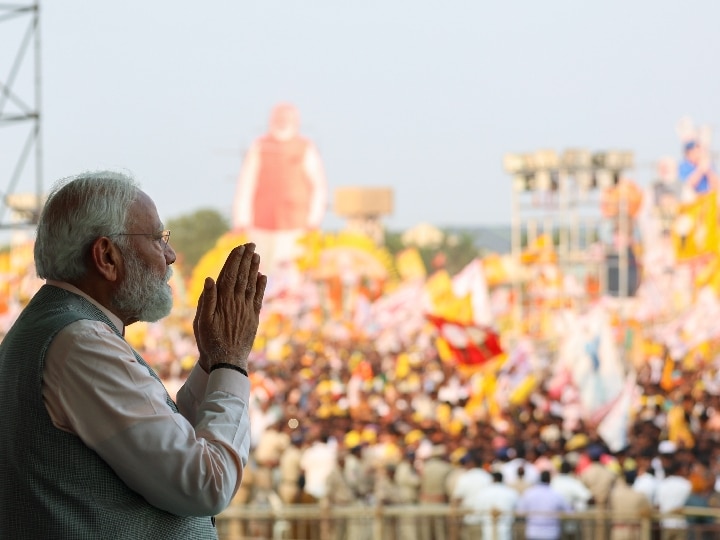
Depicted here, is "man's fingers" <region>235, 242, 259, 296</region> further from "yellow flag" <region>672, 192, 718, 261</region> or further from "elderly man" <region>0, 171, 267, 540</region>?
"yellow flag" <region>672, 192, 718, 261</region>

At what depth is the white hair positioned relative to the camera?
1414 millimetres

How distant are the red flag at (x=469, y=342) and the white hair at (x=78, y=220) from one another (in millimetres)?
10696

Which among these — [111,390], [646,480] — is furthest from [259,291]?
[646,480]

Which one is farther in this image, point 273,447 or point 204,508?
point 273,447

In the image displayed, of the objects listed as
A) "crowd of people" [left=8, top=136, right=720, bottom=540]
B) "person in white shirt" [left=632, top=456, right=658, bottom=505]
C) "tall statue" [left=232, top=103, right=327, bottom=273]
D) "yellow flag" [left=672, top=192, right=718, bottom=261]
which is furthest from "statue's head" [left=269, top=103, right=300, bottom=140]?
"person in white shirt" [left=632, top=456, right=658, bottom=505]

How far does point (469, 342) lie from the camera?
40.0 ft

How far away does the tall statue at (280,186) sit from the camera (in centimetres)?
1888

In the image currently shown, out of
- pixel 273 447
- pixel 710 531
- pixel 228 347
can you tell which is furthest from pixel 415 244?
pixel 228 347

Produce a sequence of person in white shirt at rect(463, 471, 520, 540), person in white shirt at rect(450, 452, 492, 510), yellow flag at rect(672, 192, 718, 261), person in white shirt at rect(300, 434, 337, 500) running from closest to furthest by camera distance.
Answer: person in white shirt at rect(463, 471, 520, 540) < person in white shirt at rect(450, 452, 492, 510) < person in white shirt at rect(300, 434, 337, 500) < yellow flag at rect(672, 192, 718, 261)

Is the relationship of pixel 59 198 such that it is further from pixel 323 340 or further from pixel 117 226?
pixel 323 340

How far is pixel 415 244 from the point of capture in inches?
838

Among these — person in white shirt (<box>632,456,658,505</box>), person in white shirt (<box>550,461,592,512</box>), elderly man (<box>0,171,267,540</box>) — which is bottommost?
person in white shirt (<box>550,461,592,512</box>)

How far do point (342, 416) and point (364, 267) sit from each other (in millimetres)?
A: 7288

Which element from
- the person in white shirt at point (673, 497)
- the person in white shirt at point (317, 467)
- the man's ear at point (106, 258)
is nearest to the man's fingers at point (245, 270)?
the man's ear at point (106, 258)
